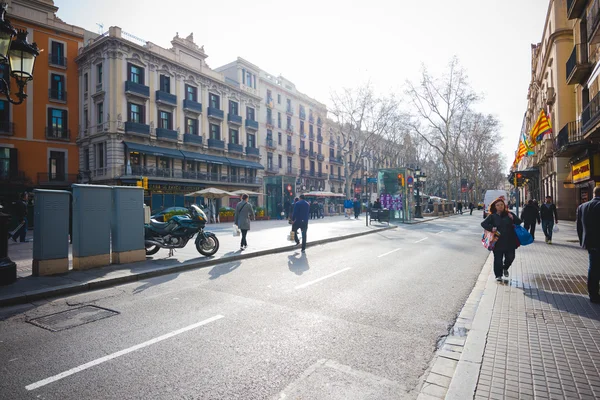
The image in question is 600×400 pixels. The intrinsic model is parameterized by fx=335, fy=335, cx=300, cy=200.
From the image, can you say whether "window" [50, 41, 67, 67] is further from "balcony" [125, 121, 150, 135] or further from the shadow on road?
the shadow on road

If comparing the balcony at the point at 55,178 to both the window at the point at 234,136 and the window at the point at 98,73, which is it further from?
the window at the point at 234,136

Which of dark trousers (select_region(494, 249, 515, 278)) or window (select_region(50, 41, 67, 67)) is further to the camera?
window (select_region(50, 41, 67, 67))

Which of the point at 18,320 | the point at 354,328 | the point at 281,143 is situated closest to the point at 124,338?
the point at 18,320

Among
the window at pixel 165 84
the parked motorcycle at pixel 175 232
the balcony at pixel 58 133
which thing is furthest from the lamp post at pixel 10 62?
the balcony at pixel 58 133

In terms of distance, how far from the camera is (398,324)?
4246 millimetres

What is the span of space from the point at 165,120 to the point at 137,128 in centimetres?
367

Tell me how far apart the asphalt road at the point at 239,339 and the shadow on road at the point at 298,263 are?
699 mm

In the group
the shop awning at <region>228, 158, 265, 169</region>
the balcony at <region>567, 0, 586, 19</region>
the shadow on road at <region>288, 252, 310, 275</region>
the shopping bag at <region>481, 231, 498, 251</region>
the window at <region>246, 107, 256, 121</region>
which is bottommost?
the shadow on road at <region>288, 252, 310, 275</region>

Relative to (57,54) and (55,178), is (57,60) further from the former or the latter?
(55,178)

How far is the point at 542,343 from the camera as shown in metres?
3.44

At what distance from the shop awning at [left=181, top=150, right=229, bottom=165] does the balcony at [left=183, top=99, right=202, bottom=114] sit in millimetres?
4328

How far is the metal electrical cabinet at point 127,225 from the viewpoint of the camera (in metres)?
7.71

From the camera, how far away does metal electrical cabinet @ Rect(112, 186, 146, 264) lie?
304 inches

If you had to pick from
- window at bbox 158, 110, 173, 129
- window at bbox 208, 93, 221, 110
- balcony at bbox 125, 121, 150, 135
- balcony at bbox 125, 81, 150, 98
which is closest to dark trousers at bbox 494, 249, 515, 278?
balcony at bbox 125, 121, 150, 135
